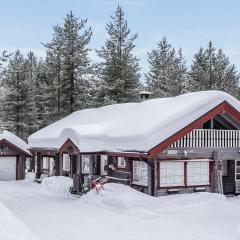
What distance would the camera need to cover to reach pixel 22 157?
36281 millimetres

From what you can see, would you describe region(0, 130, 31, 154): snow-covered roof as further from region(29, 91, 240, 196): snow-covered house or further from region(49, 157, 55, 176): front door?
region(29, 91, 240, 196): snow-covered house

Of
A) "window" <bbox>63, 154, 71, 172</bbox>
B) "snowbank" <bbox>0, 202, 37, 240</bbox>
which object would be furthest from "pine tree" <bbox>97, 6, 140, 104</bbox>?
"snowbank" <bbox>0, 202, 37, 240</bbox>

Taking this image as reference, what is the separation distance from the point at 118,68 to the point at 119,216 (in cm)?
2959

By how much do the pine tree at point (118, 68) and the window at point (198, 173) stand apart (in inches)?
858

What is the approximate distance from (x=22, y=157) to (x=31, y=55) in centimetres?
3824

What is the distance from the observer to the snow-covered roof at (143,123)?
21.9 metres

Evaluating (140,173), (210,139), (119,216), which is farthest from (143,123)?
(119,216)

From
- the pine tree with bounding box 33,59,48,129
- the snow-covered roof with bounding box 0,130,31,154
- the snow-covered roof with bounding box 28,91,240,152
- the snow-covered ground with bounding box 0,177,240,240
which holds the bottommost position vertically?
the snow-covered ground with bounding box 0,177,240,240

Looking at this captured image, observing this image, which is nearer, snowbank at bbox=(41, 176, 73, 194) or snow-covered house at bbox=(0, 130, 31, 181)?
snowbank at bbox=(41, 176, 73, 194)

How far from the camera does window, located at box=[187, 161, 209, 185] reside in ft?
76.4

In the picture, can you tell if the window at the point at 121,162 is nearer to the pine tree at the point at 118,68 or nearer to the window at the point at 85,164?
the window at the point at 85,164

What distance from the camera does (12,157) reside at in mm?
35906

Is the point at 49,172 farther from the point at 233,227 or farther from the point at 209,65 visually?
the point at 209,65

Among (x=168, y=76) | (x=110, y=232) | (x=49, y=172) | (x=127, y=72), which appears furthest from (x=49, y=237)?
(x=168, y=76)
